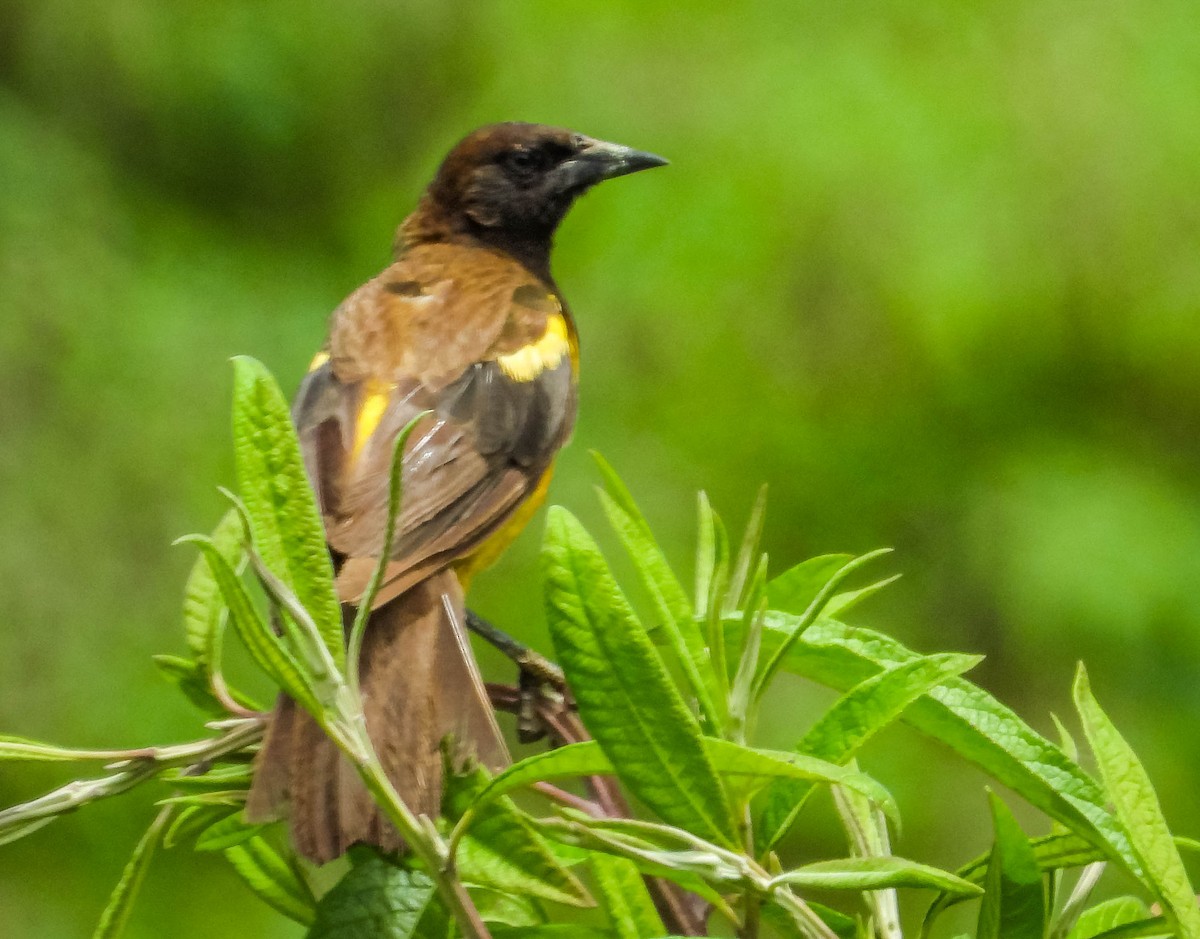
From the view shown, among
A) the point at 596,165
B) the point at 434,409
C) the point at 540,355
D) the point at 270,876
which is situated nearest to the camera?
the point at 270,876

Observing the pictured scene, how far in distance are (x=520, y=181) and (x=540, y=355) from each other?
946 millimetres

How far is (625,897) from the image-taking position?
1179mm

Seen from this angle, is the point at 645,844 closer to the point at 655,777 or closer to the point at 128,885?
the point at 655,777

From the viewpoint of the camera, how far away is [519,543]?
461 centimetres

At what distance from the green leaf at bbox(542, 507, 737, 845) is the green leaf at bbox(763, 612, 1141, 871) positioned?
20 cm

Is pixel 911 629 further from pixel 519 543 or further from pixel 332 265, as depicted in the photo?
pixel 332 265

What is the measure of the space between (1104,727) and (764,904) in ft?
0.82

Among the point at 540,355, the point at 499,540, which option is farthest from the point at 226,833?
the point at 540,355

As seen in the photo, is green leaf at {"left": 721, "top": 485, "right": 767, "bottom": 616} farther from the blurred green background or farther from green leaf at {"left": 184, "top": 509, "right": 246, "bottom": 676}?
the blurred green background

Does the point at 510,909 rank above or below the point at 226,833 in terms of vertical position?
below

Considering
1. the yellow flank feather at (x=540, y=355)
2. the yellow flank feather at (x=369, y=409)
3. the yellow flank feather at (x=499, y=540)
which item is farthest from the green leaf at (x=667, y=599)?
the yellow flank feather at (x=540, y=355)

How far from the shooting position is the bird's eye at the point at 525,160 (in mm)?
3535

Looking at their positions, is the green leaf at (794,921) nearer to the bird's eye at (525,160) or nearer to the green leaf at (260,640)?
the green leaf at (260,640)

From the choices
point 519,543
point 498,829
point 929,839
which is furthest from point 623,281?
point 498,829
